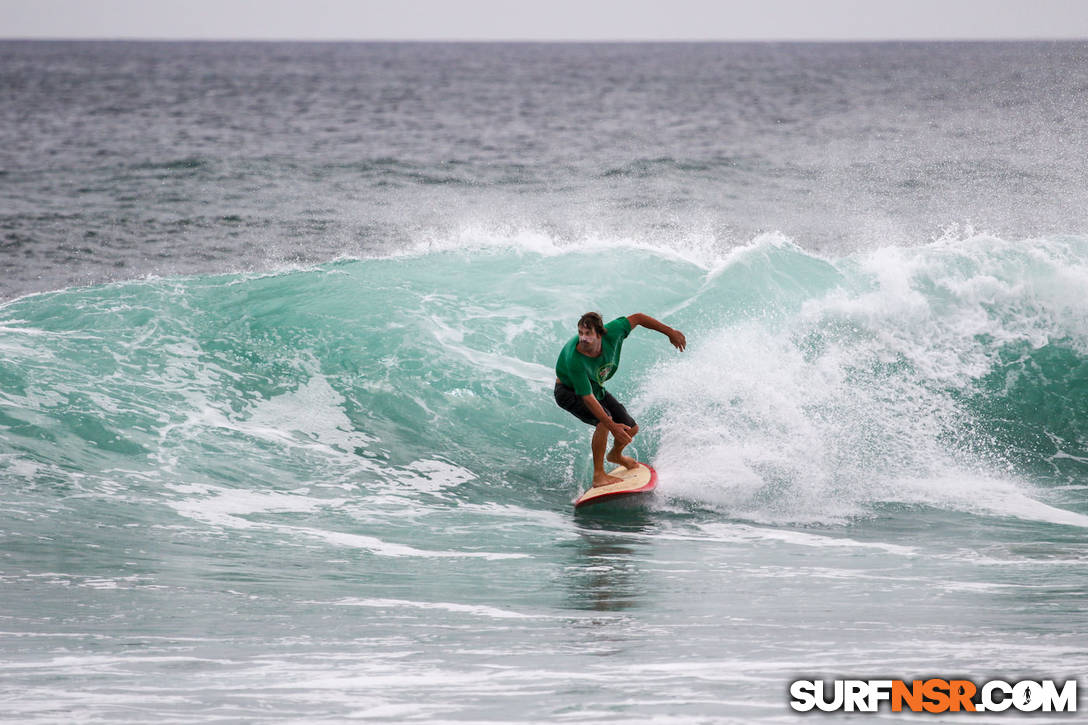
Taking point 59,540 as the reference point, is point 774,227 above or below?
above

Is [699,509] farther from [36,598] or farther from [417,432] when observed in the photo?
[36,598]

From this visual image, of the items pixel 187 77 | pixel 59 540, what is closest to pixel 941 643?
pixel 59 540

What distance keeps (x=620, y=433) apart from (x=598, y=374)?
484mm

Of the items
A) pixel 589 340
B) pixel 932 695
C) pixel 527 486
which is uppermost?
pixel 589 340

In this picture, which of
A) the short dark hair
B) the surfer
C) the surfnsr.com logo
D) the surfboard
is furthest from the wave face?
the surfnsr.com logo

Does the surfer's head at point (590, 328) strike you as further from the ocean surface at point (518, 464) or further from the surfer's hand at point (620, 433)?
the ocean surface at point (518, 464)

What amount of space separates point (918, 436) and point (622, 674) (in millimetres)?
6046

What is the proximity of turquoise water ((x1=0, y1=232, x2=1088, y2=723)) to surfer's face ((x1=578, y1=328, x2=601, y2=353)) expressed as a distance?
1344mm

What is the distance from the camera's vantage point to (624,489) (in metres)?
8.62

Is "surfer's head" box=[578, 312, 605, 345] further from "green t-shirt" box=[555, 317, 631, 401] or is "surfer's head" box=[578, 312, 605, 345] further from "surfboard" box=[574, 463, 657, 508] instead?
"surfboard" box=[574, 463, 657, 508]

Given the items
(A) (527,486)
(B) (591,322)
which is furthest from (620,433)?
(A) (527,486)

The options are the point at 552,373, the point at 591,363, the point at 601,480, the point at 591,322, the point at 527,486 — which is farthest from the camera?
the point at 552,373

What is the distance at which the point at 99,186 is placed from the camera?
2536 centimetres

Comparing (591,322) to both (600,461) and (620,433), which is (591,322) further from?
(600,461)
